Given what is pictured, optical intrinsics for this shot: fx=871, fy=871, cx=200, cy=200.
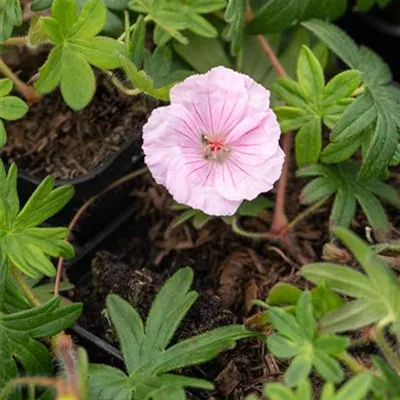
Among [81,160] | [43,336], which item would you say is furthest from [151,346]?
[81,160]

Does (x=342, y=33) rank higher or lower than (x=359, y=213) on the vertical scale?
higher

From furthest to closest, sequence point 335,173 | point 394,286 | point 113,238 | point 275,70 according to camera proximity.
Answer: point 113,238, point 275,70, point 335,173, point 394,286

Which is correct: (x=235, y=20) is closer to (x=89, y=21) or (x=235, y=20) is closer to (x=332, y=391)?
(x=89, y=21)

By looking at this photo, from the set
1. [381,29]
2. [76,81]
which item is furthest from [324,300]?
[381,29]

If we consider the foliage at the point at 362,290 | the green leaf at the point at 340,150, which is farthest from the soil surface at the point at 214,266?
the foliage at the point at 362,290

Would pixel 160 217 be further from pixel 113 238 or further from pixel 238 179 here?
pixel 238 179

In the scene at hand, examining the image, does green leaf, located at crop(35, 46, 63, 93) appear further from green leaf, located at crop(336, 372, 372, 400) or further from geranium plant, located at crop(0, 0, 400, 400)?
green leaf, located at crop(336, 372, 372, 400)
